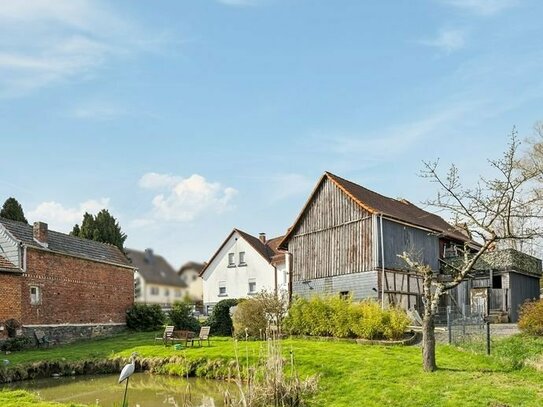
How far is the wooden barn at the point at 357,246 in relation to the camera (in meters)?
29.9

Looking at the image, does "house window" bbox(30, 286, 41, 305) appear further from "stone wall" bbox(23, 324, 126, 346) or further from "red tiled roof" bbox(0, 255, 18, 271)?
"red tiled roof" bbox(0, 255, 18, 271)

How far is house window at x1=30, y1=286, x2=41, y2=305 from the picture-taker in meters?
29.1

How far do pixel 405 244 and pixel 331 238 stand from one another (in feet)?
13.2

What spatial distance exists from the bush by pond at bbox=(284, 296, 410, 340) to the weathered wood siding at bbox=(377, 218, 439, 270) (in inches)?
217

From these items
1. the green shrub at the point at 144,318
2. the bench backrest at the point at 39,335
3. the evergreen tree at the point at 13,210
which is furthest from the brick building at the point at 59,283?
the evergreen tree at the point at 13,210

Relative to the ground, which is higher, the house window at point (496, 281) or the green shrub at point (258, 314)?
the house window at point (496, 281)

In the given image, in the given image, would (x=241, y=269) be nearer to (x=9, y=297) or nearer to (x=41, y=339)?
(x=41, y=339)

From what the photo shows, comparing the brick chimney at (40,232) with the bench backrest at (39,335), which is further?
the brick chimney at (40,232)

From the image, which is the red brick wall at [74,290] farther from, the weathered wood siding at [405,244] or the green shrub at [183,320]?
the weathered wood siding at [405,244]

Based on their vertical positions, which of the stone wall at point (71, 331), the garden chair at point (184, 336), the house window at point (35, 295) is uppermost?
the house window at point (35, 295)

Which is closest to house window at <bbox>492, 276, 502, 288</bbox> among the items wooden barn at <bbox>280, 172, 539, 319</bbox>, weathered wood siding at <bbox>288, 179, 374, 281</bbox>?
wooden barn at <bbox>280, 172, 539, 319</bbox>

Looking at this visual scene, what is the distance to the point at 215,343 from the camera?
2598 cm

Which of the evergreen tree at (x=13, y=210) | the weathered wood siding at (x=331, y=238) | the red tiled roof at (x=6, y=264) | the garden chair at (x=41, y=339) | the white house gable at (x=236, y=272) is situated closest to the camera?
the red tiled roof at (x=6, y=264)

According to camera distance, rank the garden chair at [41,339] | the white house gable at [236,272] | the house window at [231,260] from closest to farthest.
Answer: the garden chair at [41,339], the white house gable at [236,272], the house window at [231,260]
